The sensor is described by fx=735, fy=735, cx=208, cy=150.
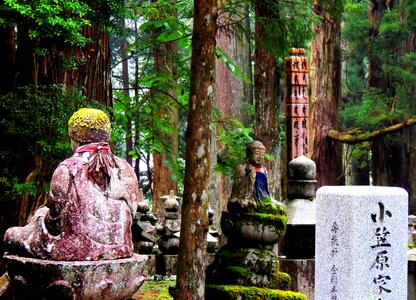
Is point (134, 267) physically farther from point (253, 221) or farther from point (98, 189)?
point (253, 221)

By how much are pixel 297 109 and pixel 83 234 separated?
377 inches

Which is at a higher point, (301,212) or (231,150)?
(231,150)

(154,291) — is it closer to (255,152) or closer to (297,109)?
(255,152)

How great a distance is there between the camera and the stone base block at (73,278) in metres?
5.76

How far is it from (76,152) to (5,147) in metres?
2.24

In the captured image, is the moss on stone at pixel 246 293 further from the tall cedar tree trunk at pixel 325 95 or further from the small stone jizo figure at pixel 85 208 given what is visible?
the tall cedar tree trunk at pixel 325 95

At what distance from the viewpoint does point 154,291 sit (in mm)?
10195

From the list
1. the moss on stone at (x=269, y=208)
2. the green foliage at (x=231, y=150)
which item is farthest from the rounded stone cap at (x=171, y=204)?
the moss on stone at (x=269, y=208)

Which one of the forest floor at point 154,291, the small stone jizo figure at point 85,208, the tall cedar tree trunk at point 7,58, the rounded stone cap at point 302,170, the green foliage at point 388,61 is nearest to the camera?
the small stone jizo figure at point 85,208

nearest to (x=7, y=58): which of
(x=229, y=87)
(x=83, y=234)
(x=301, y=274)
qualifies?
(x=83, y=234)

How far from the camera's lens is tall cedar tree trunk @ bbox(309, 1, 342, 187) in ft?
67.5

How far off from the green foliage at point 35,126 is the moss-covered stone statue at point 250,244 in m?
2.13

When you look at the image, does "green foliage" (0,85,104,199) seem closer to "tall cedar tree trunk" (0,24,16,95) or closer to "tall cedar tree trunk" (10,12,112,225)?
"tall cedar tree trunk" (10,12,112,225)

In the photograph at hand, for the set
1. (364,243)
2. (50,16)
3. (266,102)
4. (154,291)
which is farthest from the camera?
(266,102)
